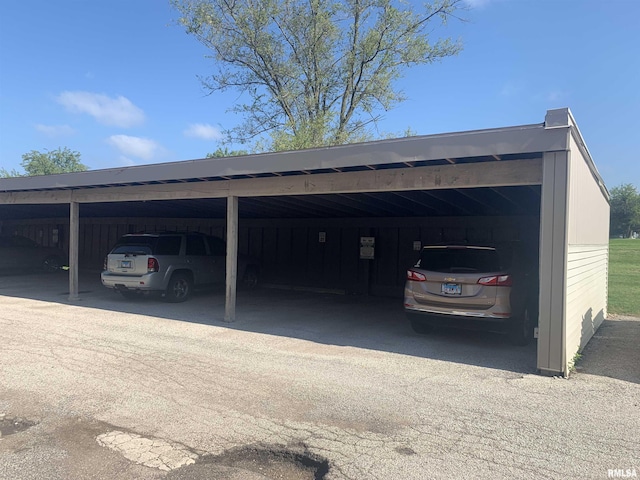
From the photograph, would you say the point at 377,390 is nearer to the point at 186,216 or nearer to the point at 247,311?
the point at 247,311

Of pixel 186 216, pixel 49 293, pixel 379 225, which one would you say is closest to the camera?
pixel 49 293

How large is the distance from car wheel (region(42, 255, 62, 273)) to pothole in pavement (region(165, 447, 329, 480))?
18.7 m

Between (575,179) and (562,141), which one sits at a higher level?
(562,141)

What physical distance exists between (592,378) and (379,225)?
8.86 metres

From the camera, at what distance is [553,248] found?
5664 mm

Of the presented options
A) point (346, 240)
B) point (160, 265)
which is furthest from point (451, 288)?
point (346, 240)

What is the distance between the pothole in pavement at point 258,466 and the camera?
3268 mm

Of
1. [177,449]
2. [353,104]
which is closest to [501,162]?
[177,449]

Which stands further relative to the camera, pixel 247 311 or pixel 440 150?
pixel 247 311

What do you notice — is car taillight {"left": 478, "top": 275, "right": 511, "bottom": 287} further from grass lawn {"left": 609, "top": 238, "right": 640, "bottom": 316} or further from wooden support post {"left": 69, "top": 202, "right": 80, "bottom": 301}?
wooden support post {"left": 69, "top": 202, "right": 80, "bottom": 301}

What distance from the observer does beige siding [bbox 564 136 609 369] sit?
233 inches

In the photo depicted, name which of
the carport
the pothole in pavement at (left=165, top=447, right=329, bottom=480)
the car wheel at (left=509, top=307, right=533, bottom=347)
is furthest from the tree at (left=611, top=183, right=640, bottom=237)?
the pothole in pavement at (left=165, top=447, right=329, bottom=480)

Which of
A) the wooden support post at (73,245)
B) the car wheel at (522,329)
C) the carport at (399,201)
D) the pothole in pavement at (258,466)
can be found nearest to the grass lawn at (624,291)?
the carport at (399,201)

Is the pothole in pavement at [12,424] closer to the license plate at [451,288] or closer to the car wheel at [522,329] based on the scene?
the license plate at [451,288]
